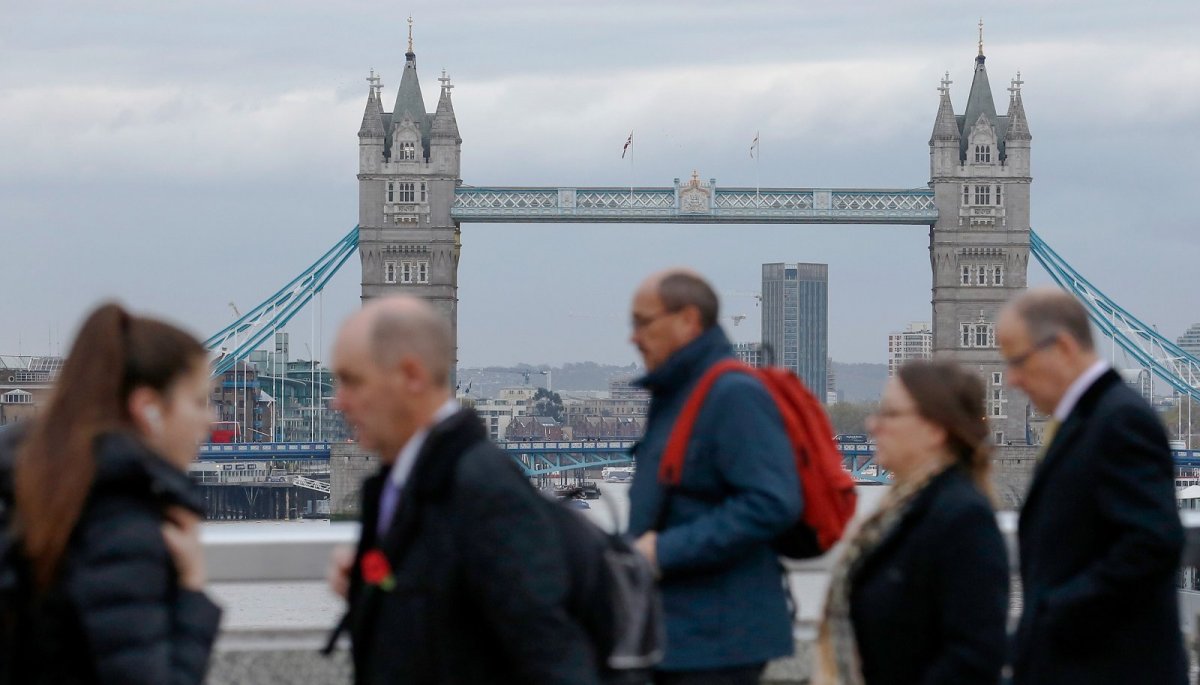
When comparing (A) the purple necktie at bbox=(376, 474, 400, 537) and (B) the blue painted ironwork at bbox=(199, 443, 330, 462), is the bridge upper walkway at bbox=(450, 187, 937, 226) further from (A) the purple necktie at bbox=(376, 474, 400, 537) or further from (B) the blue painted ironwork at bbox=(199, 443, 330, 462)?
(A) the purple necktie at bbox=(376, 474, 400, 537)

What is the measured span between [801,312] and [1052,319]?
388ft

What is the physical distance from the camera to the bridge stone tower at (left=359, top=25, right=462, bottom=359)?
44000mm

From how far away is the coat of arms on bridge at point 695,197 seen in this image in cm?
4188

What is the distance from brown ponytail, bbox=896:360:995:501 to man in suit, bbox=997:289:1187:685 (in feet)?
0.36

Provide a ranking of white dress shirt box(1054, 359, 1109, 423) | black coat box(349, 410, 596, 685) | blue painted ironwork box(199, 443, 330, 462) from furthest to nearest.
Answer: blue painted ironwork box(199, 443, 330, 462) < white dress shirt box(1054, 359, 1109, 423) < black coat box(349, 410, 596, 685)

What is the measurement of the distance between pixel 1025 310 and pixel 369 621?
1000 millimetres

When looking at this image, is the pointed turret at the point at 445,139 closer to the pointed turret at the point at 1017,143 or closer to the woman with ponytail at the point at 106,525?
the pointed turret at the point at 1017,143

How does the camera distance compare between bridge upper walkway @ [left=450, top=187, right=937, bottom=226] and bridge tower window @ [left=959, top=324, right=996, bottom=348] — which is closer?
bridge upper walkway @ [left=450, top=187, right=937, bottom=226]

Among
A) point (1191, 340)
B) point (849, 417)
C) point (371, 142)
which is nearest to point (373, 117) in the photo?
point (371, 142)

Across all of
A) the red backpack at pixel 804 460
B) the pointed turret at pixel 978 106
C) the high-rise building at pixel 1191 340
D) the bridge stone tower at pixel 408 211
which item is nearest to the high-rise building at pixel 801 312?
the high-rise building at pixel 1191 340

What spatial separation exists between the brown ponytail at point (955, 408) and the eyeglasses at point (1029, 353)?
0.11 m

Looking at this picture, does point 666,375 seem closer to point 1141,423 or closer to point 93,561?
point 1141,423

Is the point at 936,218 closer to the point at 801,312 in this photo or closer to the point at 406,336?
the point at 406,336

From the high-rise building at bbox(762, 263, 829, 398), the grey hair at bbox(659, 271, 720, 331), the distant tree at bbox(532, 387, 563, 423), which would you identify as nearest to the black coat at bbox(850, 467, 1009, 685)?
the grey hair at bbox(659, 271, 720, 331)
